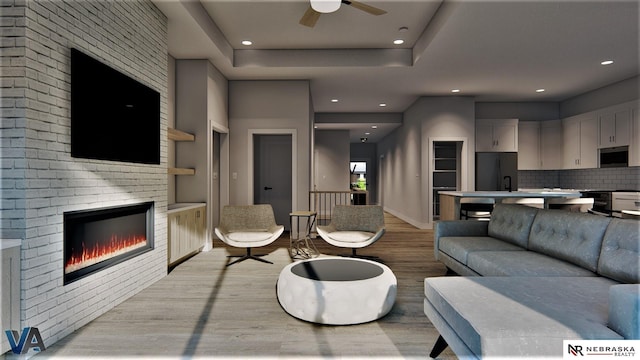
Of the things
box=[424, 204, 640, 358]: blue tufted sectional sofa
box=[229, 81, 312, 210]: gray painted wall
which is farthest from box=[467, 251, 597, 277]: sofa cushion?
box=[229, 81, 312, 210]: gray painted wall

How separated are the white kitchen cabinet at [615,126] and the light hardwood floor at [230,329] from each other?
4.90 meters

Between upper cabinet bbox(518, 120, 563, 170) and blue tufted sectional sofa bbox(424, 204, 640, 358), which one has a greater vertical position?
upper cabinet bbox(518, 120, 563, 170)

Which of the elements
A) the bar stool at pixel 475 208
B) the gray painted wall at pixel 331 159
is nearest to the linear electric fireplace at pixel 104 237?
the bar stool at pixel 475 208

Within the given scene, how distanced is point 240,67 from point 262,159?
205 centimetres

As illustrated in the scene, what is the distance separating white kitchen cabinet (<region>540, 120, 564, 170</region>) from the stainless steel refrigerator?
707mm

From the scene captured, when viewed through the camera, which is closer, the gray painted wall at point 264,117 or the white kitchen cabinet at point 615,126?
the white kitchen cabinet at point 615,126

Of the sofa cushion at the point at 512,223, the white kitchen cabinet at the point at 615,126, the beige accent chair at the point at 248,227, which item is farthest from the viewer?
the white kitchen cabinet at the point at 615,126

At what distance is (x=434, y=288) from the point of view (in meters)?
1.96

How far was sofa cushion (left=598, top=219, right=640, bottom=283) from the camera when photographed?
80.0 inches

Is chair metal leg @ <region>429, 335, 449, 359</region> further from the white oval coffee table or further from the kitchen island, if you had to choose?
the kitchen island

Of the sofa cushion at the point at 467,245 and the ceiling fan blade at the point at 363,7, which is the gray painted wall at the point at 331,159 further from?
the ceiling fan blade at the point at 363,7

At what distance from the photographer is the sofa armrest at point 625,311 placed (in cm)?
139

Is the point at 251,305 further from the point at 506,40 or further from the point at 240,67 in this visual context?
the point at 506,40

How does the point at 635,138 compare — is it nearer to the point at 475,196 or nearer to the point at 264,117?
the point at 475,196
